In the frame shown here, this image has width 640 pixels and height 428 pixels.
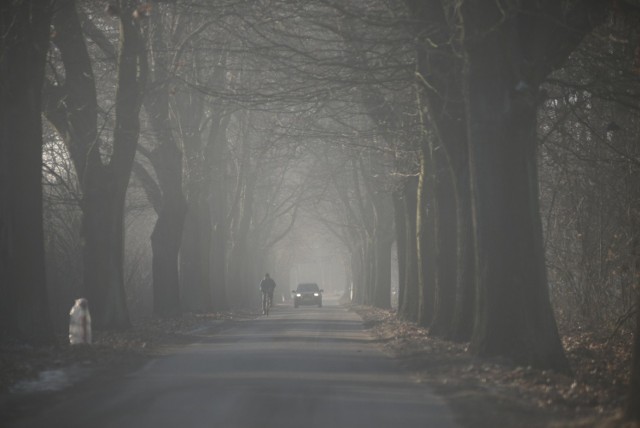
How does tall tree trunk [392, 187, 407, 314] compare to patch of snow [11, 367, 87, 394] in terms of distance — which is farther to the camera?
tall tree trunk [392, 187, 407, 314]

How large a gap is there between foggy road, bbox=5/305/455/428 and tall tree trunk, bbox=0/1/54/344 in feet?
8.55

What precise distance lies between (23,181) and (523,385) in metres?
9.62

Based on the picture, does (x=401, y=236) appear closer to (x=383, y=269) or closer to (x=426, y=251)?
(x=426, y=251)

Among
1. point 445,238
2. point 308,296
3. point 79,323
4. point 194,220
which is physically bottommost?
point 308,296

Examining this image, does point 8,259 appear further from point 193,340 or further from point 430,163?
point 430,163

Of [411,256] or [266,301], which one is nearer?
[411,256]

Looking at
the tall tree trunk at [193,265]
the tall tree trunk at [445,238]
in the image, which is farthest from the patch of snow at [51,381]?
the tall tree trunk at [193,265]

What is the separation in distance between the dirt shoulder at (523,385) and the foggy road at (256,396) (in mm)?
399

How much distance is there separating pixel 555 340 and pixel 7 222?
9.54 m

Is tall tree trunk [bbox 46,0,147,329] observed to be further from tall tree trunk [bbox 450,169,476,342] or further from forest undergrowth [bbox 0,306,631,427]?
tall tree trunk [bbox 450,169,476,342]

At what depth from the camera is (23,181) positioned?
1708 cm

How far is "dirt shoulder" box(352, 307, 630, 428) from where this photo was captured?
975 cm

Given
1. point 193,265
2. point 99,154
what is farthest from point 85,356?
point 193,265

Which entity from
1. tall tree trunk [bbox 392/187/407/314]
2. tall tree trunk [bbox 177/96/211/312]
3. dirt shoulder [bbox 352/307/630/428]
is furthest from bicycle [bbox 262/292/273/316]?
Answer: dirt shoulder [bbox 352/307/630/428]
